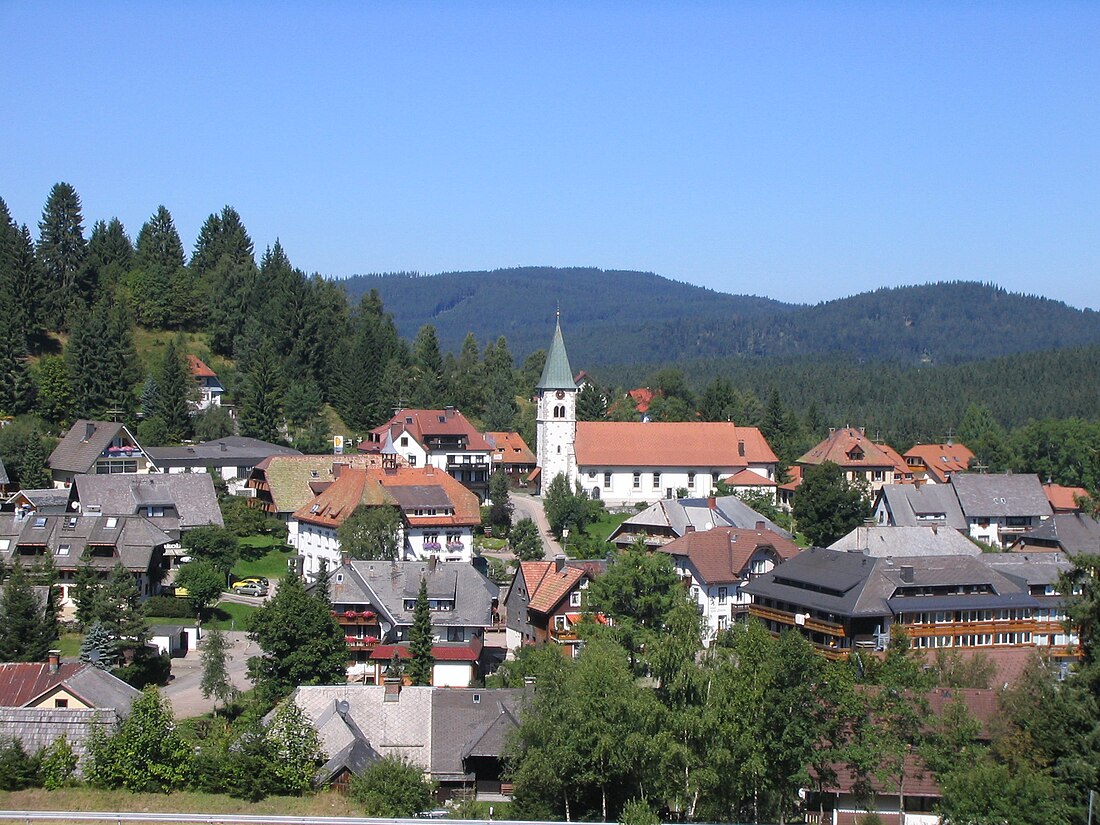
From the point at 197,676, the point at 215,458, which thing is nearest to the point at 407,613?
the point at 197,676

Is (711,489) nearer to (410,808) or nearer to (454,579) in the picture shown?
(454,579)

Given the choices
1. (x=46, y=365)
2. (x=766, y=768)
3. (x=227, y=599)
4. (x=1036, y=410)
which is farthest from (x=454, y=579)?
(x=1036, y=410)

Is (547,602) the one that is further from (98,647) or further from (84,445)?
(84,445)

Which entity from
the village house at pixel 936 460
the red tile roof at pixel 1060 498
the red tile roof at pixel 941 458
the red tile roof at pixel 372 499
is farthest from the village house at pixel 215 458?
the red tile roof at pixel 941 458

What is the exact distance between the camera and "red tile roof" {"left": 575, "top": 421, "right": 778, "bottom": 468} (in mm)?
79812

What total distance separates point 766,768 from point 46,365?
61749mm

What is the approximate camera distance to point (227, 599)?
170 feet

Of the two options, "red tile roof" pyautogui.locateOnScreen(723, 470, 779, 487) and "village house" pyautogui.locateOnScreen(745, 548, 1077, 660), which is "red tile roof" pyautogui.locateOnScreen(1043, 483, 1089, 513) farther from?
"village house" pyautogui.locateOnScreen(745, 548, 1077, 660)

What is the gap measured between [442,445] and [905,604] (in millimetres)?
36574

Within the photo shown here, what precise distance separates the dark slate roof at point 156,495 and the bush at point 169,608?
773cm

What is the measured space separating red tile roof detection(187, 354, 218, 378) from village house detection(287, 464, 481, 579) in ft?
109

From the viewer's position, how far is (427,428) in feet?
252

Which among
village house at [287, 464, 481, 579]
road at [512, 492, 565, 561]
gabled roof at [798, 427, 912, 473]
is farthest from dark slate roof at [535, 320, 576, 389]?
village house at [287, 464, 481, 579]

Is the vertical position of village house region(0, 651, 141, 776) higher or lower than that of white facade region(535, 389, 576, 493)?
lower
